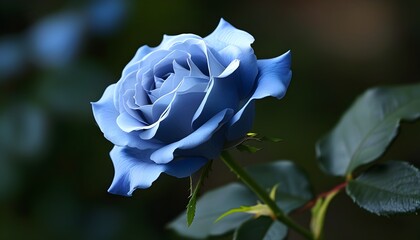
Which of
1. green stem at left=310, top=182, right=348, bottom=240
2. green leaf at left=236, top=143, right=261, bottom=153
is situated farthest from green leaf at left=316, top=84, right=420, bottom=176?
green leaf at left=236, top=143, right=261, bottom=153

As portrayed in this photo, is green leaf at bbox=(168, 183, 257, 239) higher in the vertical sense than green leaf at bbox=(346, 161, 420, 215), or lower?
higher

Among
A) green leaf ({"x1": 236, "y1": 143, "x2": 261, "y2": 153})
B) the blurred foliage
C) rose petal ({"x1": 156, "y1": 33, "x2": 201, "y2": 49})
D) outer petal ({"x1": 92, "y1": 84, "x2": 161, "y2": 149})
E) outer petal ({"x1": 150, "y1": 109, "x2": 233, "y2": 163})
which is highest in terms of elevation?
rose petal ({"x1": 156, "y1": 33, "x2": 201, "y2": 49})

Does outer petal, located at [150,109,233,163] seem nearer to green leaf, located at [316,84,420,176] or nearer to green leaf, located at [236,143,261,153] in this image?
green leaf, located at [236,143,261,153]

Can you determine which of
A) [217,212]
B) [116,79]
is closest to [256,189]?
[217,212]

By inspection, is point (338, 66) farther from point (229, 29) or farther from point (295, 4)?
point (229, 29)

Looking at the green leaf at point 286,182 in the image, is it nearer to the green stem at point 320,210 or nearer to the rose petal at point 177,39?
the green stem at point 320,210

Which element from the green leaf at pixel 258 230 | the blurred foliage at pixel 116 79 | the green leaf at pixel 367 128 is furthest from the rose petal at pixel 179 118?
the blurred foliage at pixel 116 79

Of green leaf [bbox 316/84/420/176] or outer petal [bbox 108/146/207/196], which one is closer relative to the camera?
outer petal [bbox 108/146/207/196]
